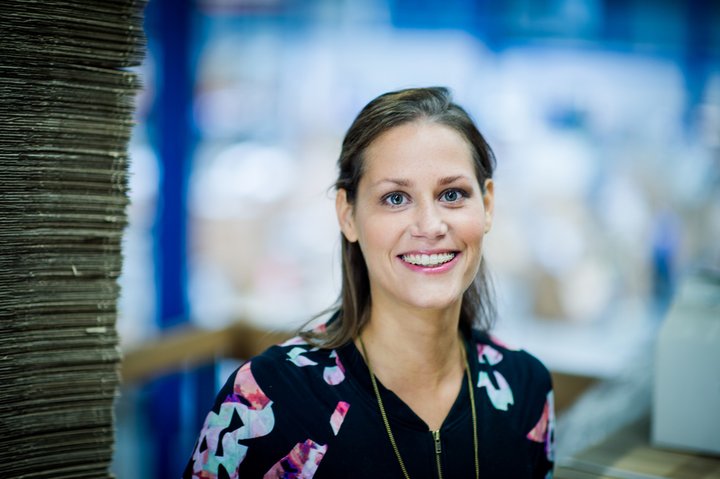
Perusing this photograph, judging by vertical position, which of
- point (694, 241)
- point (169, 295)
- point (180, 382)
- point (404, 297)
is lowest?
point (180, 382)

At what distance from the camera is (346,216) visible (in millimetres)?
1654

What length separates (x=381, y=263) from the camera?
1516 mm

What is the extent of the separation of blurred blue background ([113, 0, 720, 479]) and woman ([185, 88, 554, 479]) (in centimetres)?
252

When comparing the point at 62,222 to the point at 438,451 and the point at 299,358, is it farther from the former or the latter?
the point at 438,451

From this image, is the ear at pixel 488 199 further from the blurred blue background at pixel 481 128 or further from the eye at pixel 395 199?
the blurred blue background at pixel 481 128

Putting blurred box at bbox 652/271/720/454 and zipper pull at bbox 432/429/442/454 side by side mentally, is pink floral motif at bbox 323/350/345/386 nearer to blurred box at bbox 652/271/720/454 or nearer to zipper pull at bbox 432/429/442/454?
zipper pull at bbox 432/429/442/454

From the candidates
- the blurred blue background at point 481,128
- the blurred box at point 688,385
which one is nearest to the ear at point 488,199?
the blurred box at point 688,385

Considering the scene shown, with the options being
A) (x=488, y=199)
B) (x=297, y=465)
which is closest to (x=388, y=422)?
(x=297, y=465)

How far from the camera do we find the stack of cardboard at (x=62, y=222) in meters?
1.29

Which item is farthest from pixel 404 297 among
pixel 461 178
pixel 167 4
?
pixel 167 4

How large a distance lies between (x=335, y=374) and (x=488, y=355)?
42cm

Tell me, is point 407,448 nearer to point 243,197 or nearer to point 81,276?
point 81,276

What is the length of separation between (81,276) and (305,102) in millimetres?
4049

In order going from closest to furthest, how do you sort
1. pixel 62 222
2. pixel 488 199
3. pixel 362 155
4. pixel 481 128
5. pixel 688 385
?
pixel 62 222
pixel 362 155
pixel 488 199
pixel 688 385
pixel 481 128
